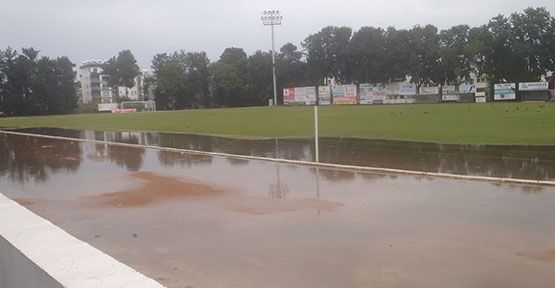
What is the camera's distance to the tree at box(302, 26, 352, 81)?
8444 centimetres

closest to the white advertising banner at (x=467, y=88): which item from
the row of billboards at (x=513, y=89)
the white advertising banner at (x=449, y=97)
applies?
the white advertising banner at (x=449, y=97)

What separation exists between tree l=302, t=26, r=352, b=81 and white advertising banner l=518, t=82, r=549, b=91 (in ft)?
96.6

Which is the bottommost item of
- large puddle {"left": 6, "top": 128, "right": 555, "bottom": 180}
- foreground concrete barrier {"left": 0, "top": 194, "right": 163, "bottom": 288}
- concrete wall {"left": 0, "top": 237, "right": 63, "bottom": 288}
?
large puddle {"left": 6, "top": 128, "right": 555, "bottom": 180}

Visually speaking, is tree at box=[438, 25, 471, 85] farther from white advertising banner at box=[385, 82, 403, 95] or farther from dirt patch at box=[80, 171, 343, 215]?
dirt patch at box=[80, 171, 343, 215]

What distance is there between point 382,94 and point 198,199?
68703 millimetres

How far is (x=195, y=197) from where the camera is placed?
10.1 metres

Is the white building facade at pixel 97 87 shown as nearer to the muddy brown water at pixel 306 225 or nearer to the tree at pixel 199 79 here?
the tree at pixel 199 79

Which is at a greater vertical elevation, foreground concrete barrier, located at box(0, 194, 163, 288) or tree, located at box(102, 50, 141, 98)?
tree, located at box(102, 50, 141, 98)

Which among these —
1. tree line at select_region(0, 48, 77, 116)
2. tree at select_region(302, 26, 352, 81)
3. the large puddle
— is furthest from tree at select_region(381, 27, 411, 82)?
the large puddle

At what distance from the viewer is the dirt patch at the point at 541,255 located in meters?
5.73

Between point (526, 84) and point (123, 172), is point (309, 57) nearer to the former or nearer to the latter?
point (526, 84)

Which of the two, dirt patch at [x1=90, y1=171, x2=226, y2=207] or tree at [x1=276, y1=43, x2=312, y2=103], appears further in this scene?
tree at [x1=276, y1=43, x2=312, y2=103]

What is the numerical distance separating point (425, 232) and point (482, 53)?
6881 cm

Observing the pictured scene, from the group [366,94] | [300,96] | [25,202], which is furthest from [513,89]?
[25,202]
